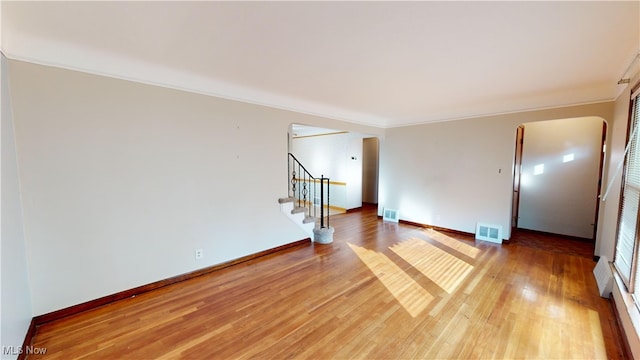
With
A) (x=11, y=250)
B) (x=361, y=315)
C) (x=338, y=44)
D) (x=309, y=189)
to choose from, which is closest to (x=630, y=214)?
(x=361, y=315)

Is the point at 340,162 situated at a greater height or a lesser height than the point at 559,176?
greater

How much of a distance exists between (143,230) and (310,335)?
7.06 feet

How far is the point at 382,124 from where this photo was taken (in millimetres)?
5898

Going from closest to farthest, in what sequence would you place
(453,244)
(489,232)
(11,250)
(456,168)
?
(11,250) → (453,244) → (489,232) → (456,168)

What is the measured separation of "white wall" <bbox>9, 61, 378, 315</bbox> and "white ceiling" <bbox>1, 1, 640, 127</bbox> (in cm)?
27

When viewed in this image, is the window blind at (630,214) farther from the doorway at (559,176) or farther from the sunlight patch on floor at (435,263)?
the doorway at (559,176)

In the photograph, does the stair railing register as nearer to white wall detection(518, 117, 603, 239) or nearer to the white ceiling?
the white ceiling

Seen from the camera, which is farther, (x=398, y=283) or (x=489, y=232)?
(x=489, y=232)

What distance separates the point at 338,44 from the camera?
7.13ft

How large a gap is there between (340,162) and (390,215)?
7.21 ft

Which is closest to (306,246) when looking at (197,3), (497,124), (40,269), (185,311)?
(185,311)

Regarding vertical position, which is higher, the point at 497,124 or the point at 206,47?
the point at 206,47

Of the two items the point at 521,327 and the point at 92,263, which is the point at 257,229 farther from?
the point at 521,327

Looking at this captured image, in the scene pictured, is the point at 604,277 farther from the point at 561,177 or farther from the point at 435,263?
the point at 561,177
